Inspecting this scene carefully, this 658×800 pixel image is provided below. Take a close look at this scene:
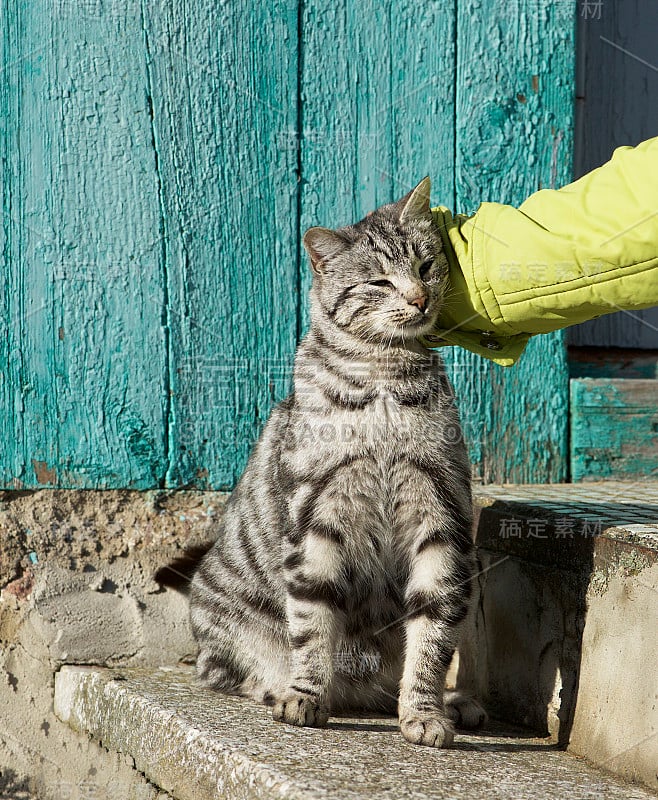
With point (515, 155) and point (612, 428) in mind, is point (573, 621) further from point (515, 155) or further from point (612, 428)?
point (515, 155)

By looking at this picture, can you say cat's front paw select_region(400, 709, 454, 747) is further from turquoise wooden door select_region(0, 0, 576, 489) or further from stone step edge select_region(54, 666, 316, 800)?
turquoise wooden door select_region(0, 0, 576, 489)

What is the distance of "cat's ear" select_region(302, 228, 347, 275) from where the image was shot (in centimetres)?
269

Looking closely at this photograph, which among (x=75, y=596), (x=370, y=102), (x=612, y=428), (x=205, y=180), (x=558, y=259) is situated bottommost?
(x=75, y=596)

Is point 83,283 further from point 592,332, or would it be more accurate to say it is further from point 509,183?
point 592,332

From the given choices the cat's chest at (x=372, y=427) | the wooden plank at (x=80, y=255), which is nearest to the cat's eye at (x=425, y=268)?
the cat's chest at (x=372, y=427)

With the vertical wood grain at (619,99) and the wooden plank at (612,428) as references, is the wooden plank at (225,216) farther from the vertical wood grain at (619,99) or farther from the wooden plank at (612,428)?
the vertical wood grain at (619,99)

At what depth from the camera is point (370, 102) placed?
10.9ft

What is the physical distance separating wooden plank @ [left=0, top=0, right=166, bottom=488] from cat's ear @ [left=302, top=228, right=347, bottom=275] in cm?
70

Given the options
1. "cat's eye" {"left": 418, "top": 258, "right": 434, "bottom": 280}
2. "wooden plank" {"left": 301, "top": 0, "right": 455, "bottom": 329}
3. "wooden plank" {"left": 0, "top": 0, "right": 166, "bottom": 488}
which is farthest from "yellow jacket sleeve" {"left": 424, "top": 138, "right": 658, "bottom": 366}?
"wooden plank" {"left": 0, "top": 0, "right": 166, "bottom": 488}

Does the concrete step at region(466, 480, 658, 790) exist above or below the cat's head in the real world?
below

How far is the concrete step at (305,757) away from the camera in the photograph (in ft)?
6.84

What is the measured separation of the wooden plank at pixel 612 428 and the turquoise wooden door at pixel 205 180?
0.27 metres

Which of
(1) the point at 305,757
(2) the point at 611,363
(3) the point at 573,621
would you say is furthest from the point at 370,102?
(1) the point at 305,757

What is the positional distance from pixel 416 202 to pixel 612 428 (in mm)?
1293
